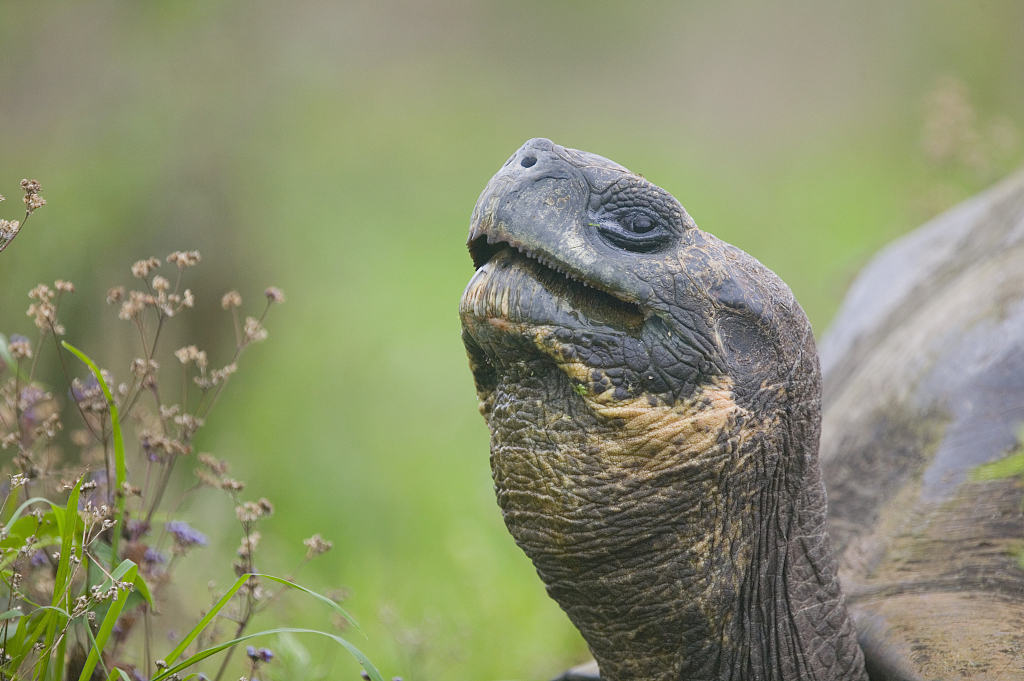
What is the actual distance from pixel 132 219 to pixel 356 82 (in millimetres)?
11383

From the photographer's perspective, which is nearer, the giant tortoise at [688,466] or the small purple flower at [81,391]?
the giant tortoise at [688,466]

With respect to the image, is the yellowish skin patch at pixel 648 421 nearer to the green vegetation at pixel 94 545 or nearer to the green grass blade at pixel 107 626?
the green vegetation at pixel 94 545

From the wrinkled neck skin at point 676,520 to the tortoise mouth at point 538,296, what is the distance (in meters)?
0.05

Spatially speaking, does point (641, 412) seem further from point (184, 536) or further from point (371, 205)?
point (371, 205)

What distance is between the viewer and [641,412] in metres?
1.57

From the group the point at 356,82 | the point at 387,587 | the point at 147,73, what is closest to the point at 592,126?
the point at 356,82

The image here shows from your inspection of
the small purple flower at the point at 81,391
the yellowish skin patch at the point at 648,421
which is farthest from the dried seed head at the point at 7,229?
the yellowish skin patch at the point at 648,421

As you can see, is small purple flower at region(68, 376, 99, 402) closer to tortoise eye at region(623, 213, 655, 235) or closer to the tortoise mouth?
the tortoise mouth

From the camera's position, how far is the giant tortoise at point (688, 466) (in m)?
1.57

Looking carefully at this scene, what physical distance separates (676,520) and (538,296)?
1.52ft

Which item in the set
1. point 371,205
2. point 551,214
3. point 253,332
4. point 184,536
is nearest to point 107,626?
point 184,536

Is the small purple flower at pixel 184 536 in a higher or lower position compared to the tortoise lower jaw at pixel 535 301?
lower

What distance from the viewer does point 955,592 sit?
1.91m

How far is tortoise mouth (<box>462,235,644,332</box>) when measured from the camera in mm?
1554
